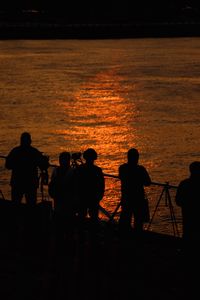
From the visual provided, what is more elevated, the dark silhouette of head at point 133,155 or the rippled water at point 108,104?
the rippled water at point 108,104

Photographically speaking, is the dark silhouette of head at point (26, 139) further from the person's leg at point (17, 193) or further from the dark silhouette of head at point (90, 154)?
the dark silhouette of head at point (90, 154)

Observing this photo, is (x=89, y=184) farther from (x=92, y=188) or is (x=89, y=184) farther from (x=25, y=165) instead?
(x=25, y=165)

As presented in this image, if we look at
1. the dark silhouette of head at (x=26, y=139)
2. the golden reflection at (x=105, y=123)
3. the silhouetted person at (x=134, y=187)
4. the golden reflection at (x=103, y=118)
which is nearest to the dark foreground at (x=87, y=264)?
Result: the silhouetted person at (x=134, y=187)

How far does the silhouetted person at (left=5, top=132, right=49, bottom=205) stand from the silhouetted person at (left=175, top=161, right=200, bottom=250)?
258cm

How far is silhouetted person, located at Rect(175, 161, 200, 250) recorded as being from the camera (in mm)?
10953

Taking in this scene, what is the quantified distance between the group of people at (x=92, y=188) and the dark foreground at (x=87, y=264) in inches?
15.5

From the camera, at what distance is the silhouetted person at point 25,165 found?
12664 millimetres
